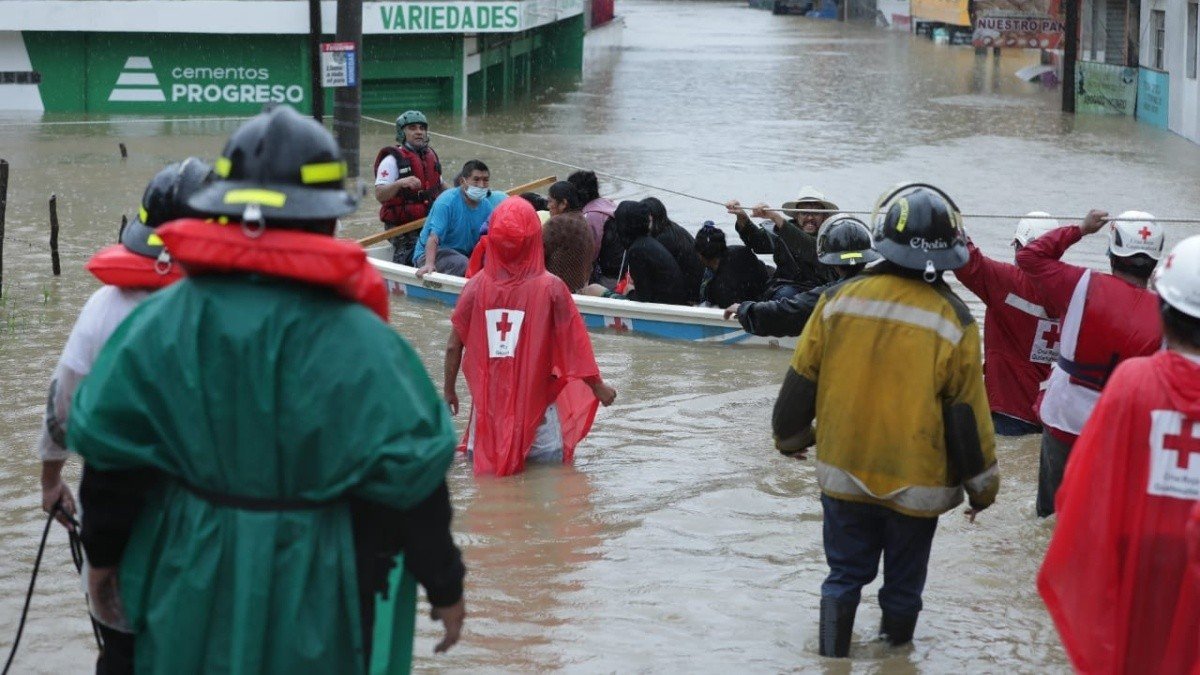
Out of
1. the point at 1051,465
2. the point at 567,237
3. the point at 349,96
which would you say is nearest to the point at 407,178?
the point at 567,237

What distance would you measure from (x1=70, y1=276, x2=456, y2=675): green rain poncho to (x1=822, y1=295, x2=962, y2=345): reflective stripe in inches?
77.1

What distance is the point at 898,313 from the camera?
4918 millimetres

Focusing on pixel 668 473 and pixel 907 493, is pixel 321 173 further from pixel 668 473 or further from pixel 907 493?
pixel 668 473

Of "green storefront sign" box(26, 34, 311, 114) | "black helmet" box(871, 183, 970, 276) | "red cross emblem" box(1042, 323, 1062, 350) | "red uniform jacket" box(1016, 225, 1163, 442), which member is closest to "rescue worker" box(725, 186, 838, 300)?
"red cross emblem" box(1042, 323, 1062, 350)

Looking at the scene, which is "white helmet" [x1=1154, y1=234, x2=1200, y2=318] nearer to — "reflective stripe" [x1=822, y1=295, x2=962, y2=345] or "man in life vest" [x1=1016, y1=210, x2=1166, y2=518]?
"reflective stripe" [x1=822, y1=295, x2=962, y2=345]

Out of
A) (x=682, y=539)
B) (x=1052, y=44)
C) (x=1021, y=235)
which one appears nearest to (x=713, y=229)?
(x=1021, y=235)

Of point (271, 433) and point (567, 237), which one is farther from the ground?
point (271, 433)

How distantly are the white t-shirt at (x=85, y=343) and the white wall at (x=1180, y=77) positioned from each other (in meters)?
24.5

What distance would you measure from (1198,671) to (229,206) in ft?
7.34

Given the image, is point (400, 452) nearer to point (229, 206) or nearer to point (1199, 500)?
point (229, 206)

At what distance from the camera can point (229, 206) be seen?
130 inches

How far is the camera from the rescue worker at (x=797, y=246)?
30.5ft

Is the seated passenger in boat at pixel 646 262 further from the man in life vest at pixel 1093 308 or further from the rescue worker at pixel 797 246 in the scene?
the man in life vest at pixel 1093 308

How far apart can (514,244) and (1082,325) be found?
108 inches
